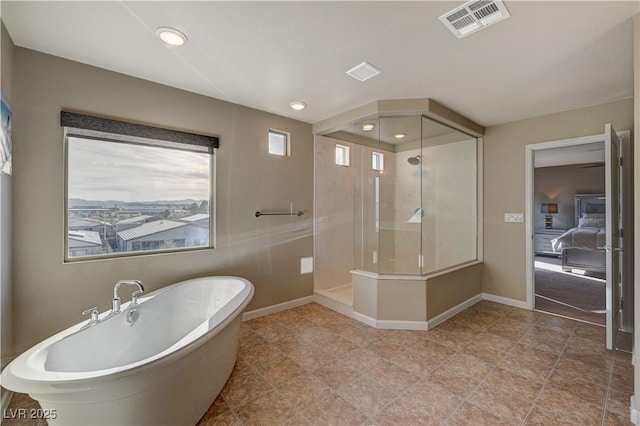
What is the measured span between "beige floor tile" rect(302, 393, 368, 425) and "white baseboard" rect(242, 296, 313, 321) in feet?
5.45

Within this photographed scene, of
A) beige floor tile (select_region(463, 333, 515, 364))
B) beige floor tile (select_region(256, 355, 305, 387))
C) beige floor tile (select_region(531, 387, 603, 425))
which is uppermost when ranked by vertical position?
beige floor tile (select_region(463, 333, 515, 364))

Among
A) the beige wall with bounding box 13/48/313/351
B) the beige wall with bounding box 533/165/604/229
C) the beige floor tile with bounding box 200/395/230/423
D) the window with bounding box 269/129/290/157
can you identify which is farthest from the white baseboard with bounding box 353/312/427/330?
the beige wall with bounding box 533/165/604/229

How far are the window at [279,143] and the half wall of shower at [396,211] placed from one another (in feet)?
1.66

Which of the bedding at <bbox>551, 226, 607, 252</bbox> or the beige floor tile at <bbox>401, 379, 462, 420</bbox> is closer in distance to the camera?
the beige floor tile at <bbox>401, 379, 462, 420</bbox>

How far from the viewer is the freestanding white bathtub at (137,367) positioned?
1.23 meters

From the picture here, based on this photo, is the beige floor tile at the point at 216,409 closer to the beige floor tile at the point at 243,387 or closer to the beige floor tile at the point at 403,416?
the beige floor tile at the point at 243,387

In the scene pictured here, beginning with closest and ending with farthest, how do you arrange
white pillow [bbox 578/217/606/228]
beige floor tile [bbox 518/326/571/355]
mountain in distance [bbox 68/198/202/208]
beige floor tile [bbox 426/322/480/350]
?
1. mountain in distance [bbox 68/198/202/208]
2. beige floor tile [bbox 518/326/571/355]
3. beige floor tile [bbox 426/322/480/350]
4. white pillow [bbox 578/217/606/228]

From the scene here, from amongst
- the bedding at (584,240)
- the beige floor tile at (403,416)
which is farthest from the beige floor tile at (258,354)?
the bedding at (584,240)

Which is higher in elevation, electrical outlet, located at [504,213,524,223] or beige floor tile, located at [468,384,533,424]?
electrical outlet, located at [504,213,524,223]

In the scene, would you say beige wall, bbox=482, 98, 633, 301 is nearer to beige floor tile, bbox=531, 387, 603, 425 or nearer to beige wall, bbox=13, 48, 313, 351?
beige floor tile, bbox=531, 387, 603, 425

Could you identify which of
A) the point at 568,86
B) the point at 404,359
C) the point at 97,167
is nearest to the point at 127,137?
the point at 97,167

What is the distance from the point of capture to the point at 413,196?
3.90m

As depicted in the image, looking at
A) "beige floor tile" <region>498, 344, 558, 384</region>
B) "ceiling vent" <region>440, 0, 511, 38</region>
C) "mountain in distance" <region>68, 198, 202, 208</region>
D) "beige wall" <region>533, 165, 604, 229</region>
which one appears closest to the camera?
"ceiling vent" <region>440, 0, 511, 38</region>

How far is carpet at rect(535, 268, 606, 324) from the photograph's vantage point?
3.52m
